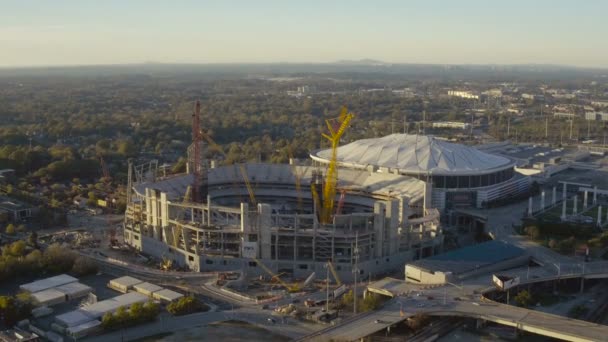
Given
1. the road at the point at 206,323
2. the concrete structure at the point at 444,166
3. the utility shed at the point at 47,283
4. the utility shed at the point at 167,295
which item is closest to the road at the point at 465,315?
the road at the point at 206,323

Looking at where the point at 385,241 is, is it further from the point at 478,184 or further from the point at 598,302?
the point at 478,184

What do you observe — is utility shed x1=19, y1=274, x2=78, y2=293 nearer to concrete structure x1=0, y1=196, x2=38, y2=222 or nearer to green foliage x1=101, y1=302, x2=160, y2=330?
green foliage x1=101, y1=302, x2=160, y2=330

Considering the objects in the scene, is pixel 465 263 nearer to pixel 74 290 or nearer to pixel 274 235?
pixel 274 235

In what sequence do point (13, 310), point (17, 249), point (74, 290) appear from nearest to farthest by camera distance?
point (13, 310) → point (74, 290) → point (17, 249)

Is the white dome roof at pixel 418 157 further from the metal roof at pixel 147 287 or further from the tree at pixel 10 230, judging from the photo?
the tree at pixel 10 230

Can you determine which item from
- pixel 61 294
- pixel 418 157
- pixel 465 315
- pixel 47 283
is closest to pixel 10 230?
pixel 47 283

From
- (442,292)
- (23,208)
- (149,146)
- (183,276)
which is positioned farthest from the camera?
(149,146)

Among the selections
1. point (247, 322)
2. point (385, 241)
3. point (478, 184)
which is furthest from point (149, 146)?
point (247, 322)
